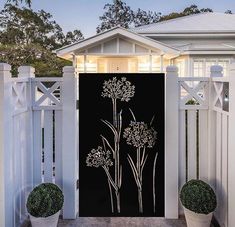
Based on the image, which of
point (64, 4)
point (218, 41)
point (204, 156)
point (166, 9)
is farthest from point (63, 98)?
point (166, 9)

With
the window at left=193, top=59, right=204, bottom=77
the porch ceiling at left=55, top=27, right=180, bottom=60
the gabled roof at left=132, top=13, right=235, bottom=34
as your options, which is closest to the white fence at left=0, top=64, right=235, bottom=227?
the porch ceiling at left=55, top=27, right=180, bottom=60

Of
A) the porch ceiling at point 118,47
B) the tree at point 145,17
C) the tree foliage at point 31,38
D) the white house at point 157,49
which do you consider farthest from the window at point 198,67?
the tree at point 145,17

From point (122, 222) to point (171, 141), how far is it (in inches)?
46.2

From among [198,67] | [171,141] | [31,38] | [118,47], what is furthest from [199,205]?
[31,38]

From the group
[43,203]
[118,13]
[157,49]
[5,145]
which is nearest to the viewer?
[5,145]

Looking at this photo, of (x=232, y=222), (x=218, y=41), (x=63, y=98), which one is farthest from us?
(x=218, y=41)

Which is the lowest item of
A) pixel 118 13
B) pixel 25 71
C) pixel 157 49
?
pixel 25 71

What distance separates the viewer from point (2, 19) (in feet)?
80.9

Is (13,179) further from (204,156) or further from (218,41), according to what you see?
(218,41)

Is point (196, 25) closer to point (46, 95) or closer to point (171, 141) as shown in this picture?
point (171, 141)

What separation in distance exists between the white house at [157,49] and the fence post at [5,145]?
8.67 m

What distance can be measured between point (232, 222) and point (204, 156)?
106 centimetres

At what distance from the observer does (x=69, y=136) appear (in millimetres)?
4090

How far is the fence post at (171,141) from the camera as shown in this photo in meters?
4.09
